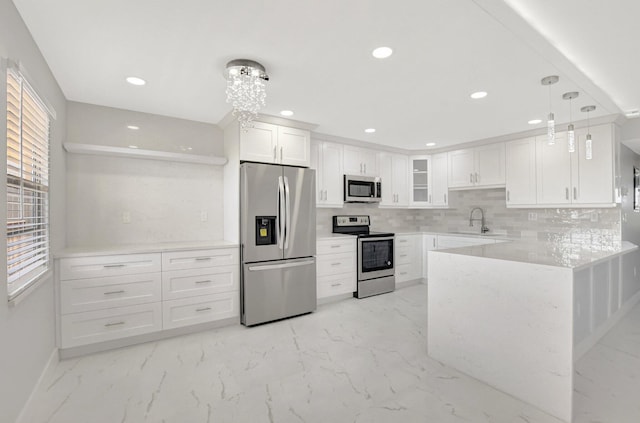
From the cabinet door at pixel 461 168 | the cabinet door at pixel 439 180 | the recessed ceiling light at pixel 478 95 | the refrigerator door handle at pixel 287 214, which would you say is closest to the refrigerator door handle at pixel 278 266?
the refrigerator door handle at pixel 287 214

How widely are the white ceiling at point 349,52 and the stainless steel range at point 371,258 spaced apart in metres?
1.88

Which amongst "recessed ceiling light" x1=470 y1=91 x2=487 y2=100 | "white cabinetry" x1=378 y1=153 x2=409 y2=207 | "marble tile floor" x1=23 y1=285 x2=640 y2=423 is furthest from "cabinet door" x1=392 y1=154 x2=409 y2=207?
"marble tile floor" x1=23 y1=285 x2=640 y2=423

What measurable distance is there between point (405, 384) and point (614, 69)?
3.01 m

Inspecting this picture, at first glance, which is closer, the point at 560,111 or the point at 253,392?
the point at 253,392

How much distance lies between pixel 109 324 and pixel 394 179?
4.31 metres

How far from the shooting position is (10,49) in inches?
63.4

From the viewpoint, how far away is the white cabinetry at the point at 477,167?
444cm

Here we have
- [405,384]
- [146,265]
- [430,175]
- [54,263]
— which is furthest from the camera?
[430,175]

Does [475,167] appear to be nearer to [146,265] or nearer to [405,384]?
[405,384]

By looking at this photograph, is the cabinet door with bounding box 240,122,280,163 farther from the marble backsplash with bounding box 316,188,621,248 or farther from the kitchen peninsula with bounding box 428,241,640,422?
the kitchen peninsula with bounding box 428,241,640,422

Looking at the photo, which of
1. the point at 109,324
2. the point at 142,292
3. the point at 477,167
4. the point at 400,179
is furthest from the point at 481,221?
the point at 109,324

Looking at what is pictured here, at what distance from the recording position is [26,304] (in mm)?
1865

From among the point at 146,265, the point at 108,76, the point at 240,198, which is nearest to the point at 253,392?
the point at 146,265

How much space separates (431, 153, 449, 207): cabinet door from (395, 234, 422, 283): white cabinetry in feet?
2.29
